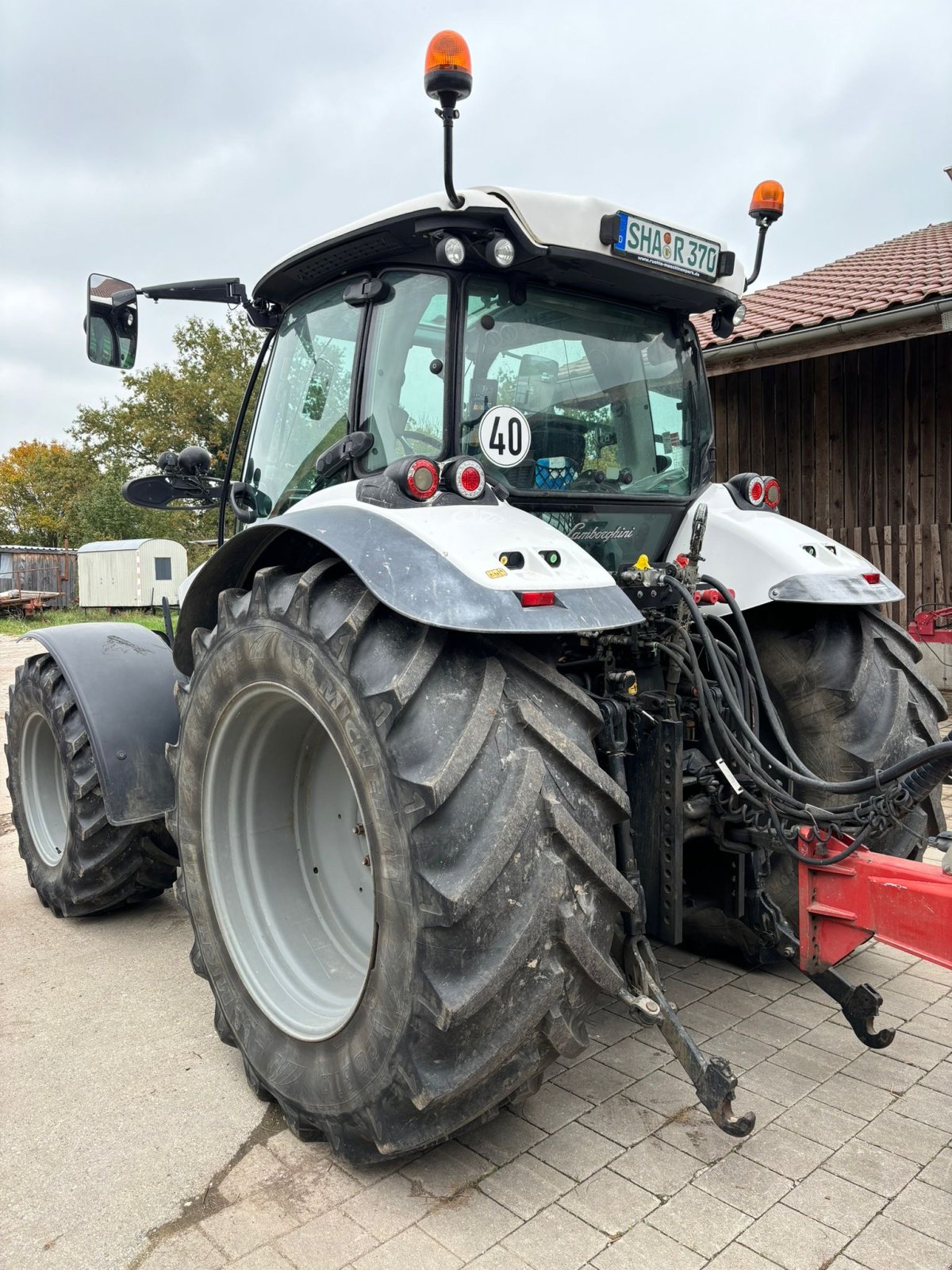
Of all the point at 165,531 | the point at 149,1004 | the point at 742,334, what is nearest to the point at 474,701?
the point at 149,1004

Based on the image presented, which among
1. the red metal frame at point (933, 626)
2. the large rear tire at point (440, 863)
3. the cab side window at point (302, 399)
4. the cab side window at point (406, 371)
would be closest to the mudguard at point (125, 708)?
the cab side window at point (302, 399)

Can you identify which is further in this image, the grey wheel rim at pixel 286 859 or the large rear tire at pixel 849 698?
the large rear tire at pixel 849 698

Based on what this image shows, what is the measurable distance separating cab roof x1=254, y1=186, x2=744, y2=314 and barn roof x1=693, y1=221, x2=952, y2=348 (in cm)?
355

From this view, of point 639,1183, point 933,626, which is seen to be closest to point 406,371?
point 639,1183

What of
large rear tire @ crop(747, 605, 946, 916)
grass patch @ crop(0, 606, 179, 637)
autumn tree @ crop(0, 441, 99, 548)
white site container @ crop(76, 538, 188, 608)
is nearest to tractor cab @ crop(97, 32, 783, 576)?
large rear tire @ crop(747, 605, 946, 916)

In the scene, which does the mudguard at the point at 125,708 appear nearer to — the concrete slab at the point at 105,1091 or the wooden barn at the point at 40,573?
the concrete slab at the point at 105,1091

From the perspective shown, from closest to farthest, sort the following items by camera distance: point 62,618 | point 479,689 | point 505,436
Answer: point 479,689 < point 505,436 < point 62,618

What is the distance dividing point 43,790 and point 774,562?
336 cm

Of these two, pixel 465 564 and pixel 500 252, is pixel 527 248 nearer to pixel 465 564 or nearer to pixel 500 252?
pixel 500 252

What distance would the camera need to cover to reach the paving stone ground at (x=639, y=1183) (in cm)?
200

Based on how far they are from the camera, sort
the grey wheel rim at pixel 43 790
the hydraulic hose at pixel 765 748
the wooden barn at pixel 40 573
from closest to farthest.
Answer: the hydraulic hose at pixel 765 748, the grey wheel rim at pixel 43 790, the wooden barn at pixel 40 573

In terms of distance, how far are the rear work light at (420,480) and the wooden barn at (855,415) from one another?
582 centimetres

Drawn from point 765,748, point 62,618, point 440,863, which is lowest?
point 440,863

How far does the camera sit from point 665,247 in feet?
9.07
